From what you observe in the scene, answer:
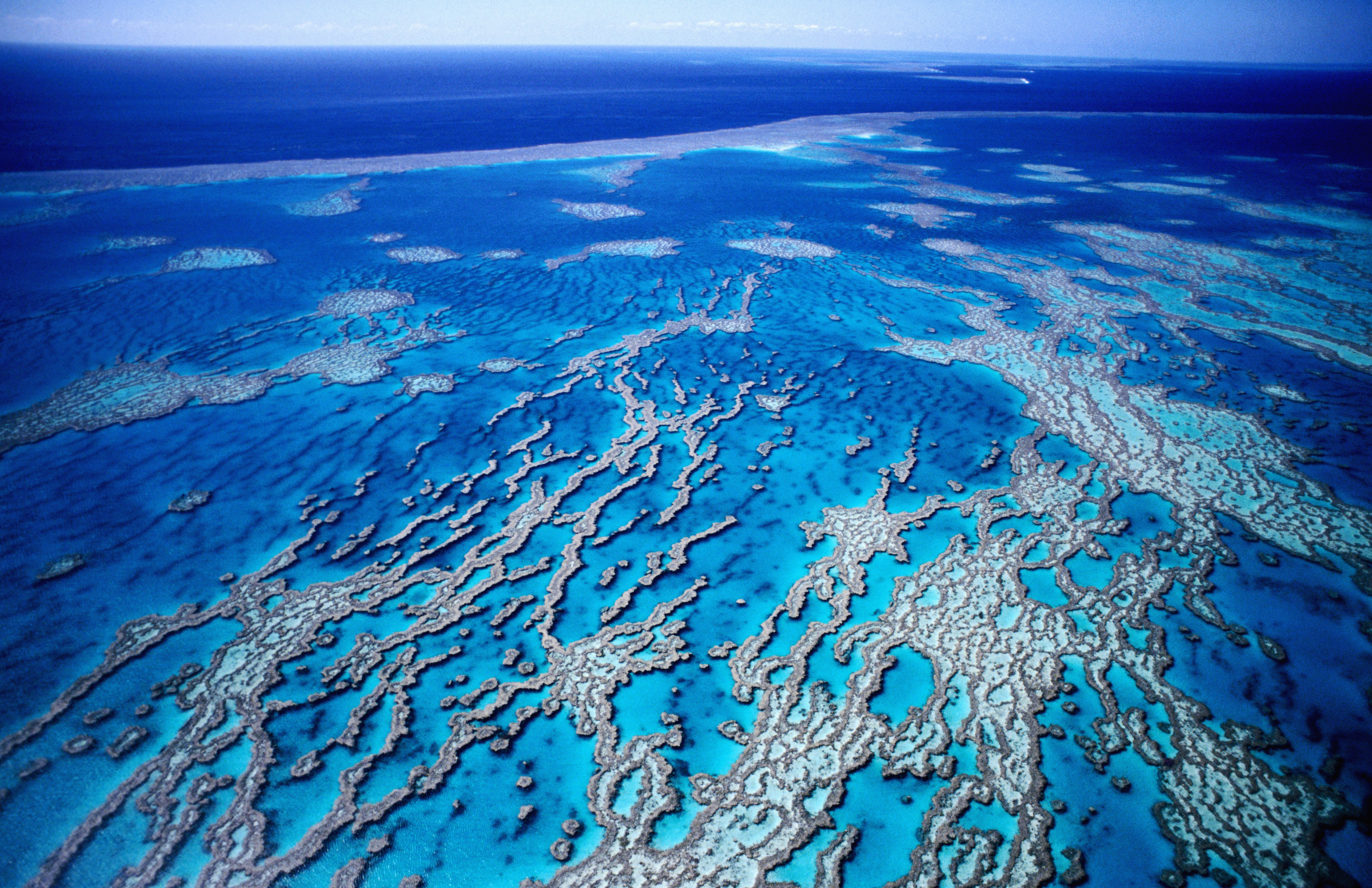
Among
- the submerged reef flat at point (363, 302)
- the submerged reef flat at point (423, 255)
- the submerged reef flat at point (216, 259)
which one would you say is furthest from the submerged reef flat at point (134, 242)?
the submerged reef flat at point (363, 302)

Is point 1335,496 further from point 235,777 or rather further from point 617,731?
point 235,777

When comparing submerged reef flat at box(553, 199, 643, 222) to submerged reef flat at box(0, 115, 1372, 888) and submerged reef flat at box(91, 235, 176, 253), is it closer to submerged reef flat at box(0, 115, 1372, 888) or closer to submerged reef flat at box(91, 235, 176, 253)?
submerged reef flat at box(0, 115, 1372, 888)

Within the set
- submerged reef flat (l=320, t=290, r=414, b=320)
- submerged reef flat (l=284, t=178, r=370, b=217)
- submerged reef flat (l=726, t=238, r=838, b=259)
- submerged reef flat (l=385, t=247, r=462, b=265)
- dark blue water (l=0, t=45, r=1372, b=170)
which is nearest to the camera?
submerged reef flat (l=320, t=290, r=414, b=320)

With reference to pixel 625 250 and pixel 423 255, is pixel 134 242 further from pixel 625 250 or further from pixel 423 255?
pixel 625 250

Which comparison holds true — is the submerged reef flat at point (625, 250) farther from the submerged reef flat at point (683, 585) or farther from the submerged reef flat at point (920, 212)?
the submerged reef flat at point (920, 212)

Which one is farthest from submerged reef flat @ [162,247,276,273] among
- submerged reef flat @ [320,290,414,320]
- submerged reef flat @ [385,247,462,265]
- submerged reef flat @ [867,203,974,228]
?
submerged reef flat @ [867,203,974,228]

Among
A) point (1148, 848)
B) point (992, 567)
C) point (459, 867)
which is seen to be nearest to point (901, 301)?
point (992, 567)

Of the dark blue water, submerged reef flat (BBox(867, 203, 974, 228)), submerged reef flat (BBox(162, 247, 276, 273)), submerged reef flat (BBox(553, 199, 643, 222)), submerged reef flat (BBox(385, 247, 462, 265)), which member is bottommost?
submerged reef flat (BBox(162, 247, 276, 273))
